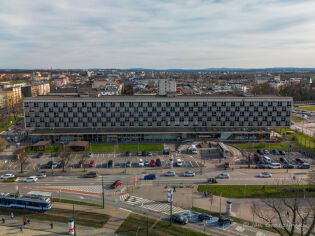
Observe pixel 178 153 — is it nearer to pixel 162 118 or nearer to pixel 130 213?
pixel 162 118

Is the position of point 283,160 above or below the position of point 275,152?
below

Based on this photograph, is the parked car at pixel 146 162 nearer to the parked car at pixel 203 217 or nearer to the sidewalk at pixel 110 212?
the sidewalk at pixel 110 212

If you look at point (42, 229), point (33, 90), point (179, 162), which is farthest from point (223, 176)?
point (33, 90)

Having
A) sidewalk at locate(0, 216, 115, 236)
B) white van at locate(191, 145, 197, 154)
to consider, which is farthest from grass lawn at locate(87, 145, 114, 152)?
sidewalk at locate(0, 216, 115, 236)

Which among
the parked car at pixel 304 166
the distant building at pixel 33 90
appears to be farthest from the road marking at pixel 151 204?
the distant building at pixel 33 90

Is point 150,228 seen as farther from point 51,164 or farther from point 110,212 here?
point 51,164
